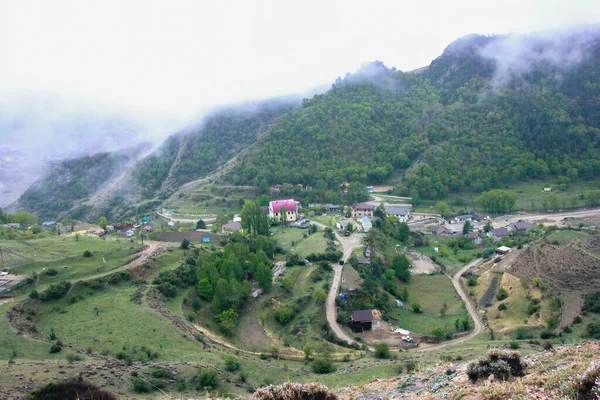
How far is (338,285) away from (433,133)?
72995mm

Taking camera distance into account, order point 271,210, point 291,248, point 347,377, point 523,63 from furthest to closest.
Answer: point 523,63 < point 271,210 < point 291,248 < point 347,377

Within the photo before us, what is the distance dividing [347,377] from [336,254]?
25.0 m

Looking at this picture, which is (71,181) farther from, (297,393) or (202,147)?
(297,393)

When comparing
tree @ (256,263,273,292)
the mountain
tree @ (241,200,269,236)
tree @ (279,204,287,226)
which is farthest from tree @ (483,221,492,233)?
tree @ (256,263,273,292)

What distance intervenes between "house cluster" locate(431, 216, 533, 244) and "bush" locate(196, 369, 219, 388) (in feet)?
169

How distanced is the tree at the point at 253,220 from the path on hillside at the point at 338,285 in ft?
35.6

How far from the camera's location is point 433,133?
10275 centimetres

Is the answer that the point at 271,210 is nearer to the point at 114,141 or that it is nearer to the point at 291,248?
the point at 291,248

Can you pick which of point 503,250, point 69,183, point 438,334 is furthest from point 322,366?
point 69,183

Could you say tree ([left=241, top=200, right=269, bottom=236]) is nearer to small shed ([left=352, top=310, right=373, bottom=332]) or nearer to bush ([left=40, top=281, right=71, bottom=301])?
small shed ([left=352, top=310, right=373, bottom=332])

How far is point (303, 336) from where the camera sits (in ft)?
110

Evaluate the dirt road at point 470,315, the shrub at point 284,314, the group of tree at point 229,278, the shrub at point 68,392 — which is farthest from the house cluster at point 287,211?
the shrub at point 68,392

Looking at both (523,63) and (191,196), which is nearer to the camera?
(191,196)

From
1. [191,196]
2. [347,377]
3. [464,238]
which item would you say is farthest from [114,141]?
[347,377]
